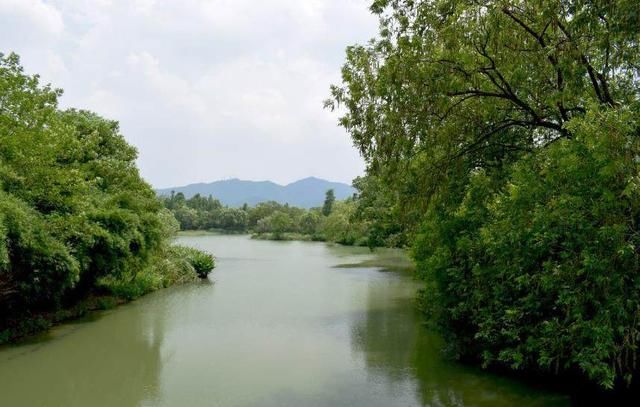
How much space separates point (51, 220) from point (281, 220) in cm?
6524

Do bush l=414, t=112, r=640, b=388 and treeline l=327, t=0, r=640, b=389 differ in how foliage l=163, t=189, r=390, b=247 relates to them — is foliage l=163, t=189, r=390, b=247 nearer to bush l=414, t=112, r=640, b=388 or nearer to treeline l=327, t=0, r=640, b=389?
treeline l=327, t=0, r=640, b=389

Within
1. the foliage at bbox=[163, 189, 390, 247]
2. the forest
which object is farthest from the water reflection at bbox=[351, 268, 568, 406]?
the foliage at bbox=[163, 189, 390, 247]

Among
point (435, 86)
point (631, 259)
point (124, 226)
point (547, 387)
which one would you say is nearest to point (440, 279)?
point (547, 387)

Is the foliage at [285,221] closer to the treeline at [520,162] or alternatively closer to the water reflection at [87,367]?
the water reflection at [87,367]

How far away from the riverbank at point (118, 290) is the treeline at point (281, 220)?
21.9m

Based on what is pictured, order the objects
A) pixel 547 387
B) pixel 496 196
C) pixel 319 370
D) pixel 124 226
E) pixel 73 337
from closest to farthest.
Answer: pixel 496 196 < pixel 547 387 < pixel 319 370 < pixel 73 337 < pixel 124 226

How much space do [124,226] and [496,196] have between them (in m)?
11.5

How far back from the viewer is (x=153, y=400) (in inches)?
345

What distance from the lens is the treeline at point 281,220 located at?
54.4m

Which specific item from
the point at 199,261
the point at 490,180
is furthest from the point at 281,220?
the point at 490,180

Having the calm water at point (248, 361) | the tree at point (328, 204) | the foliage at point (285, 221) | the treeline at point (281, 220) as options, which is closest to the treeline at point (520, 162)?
the calm water at point (248, 361)

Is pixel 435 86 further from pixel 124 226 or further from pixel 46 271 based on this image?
pixel 124 226

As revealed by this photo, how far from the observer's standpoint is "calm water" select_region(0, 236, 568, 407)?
29.1 ft

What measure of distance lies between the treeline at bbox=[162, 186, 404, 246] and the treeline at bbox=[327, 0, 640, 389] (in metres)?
35.7
